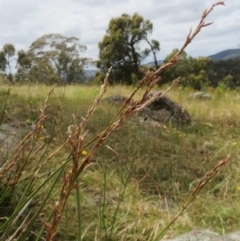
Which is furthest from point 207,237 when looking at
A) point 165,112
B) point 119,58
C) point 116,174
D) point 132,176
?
point 119,58

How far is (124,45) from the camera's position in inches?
924

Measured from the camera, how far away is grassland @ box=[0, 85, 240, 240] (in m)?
2.28

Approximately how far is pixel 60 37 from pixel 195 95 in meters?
17.0

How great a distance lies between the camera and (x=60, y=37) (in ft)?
88.3

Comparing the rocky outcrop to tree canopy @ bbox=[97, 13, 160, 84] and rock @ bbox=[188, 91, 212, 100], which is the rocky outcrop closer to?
rock @ bbox=[188, 91, 212, 100]

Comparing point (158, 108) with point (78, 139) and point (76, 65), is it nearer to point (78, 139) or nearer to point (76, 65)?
point (78, 139)

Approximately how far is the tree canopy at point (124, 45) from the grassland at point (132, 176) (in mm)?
15096

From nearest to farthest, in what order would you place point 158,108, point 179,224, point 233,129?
point 179,224, point 233,129, point 158,108

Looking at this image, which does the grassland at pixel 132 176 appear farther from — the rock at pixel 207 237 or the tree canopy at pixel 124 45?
the tree canopy at pixel 124 45

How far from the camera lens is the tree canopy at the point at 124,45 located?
22.9m

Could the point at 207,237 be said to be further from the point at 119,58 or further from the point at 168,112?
the point at 119,58

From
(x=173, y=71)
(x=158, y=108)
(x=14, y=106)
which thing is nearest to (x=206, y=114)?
(x=158, y=108)

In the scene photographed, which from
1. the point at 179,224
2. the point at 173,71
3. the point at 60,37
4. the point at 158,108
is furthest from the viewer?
the point at 60,37

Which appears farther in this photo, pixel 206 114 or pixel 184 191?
pixel 206 114
